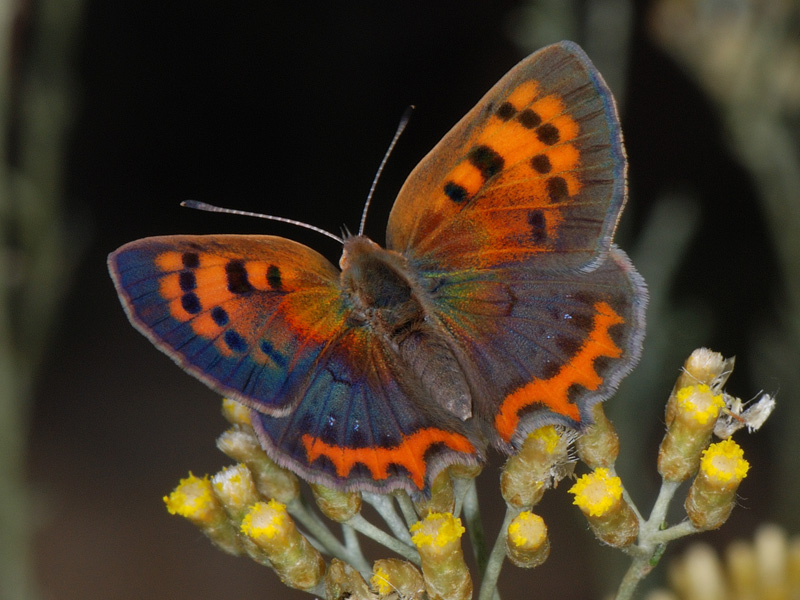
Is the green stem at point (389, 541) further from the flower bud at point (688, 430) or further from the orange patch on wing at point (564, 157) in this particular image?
the orange patch on wing at point (564, 157)

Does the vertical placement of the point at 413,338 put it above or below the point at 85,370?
above

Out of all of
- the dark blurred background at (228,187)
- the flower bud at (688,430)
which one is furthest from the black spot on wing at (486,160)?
the dark blurred background at (228,187)

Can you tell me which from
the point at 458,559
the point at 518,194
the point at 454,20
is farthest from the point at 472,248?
the point at 454,20

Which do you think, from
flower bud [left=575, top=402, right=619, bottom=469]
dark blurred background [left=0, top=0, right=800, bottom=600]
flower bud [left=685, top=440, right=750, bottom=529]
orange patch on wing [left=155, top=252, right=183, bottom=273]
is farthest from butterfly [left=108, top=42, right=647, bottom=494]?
dark blurred background [left=0, top=0, right=800, bottom=600]

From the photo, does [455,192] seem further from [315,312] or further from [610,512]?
[610,512]

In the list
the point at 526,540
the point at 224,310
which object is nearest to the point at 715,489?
the point at 526,540

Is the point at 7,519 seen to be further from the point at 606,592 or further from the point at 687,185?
the point at 687,185
